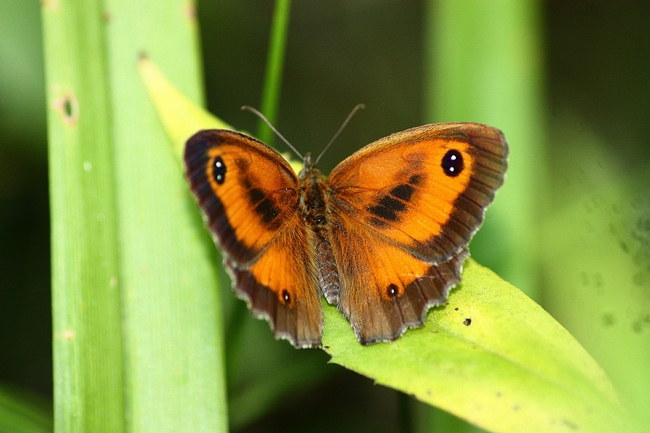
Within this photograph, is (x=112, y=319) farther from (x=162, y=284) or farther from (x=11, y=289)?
(x=11, y=289)

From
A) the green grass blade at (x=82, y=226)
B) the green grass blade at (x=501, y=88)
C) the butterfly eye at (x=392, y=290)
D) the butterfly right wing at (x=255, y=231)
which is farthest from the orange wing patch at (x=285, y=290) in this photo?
the green grass blade at (x=501, y=88)

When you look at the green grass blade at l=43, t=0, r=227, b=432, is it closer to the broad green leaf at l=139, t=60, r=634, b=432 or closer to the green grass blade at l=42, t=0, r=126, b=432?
the green grass blade at l=42, t=0, r=126, b=432

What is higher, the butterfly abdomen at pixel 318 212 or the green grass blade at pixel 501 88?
the green grass blade at pixel 501 88

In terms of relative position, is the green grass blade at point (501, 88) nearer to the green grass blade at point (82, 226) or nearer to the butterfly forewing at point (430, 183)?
the butterfly forewing at point (430, 183)

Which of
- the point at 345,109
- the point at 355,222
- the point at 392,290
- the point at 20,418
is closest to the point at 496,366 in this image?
the point at 392,290

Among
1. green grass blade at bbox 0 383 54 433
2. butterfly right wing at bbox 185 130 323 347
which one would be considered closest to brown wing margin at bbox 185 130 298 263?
butterfly right wing at bbox 185 130 323 347
